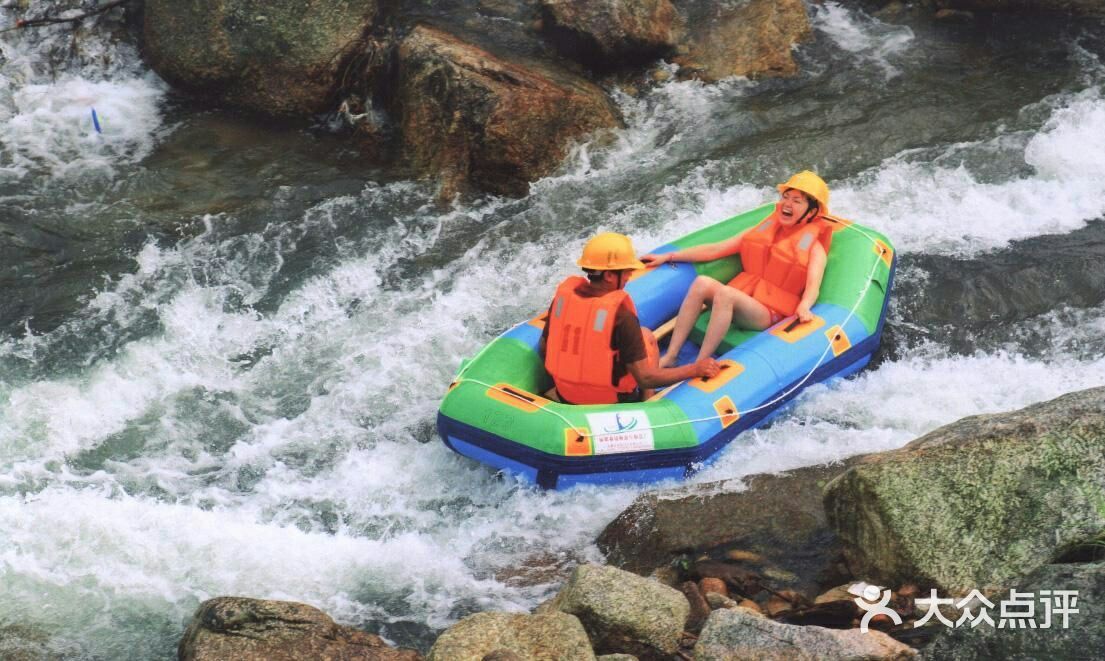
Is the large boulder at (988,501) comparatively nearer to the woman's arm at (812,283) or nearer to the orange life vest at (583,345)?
the orange life vest at (583,345)

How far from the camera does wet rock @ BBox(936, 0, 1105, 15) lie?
1083cm

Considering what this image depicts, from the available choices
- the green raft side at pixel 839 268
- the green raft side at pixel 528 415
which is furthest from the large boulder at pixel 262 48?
the green raft side at pixel 528 415

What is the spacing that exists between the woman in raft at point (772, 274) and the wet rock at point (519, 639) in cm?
250

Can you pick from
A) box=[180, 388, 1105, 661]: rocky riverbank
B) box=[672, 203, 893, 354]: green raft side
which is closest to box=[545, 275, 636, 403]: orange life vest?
box=[672, 203, 893, 354]: green raft side

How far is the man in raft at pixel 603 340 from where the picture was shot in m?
6.15

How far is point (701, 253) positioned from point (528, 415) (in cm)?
189

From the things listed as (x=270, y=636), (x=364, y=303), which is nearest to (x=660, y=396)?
(x=364, y=303)

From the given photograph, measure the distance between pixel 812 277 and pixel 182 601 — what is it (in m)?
3.89

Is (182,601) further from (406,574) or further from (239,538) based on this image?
(406,574)

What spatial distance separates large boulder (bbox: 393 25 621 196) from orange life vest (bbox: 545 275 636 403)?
8.89ft

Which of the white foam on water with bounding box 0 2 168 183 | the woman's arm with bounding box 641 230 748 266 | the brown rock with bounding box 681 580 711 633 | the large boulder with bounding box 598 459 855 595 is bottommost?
the large boulder with bounding box 598 459 855 595

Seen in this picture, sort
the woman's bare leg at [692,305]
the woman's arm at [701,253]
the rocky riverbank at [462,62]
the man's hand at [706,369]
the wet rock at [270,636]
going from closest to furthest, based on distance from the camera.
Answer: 1. the wet rock at [270,636]
2. the man's hand at [706,369]
3. the woman's bare leg at [692,305]
4. the woman's arm at [701,253]
5. the rocky riverbank at [462,62]

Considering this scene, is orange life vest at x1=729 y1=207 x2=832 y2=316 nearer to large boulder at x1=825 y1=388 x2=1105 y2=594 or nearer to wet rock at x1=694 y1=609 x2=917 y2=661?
large boulder at x1=825 y1=388 x2=1105 y2=594

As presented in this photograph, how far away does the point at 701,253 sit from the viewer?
24.5ft
